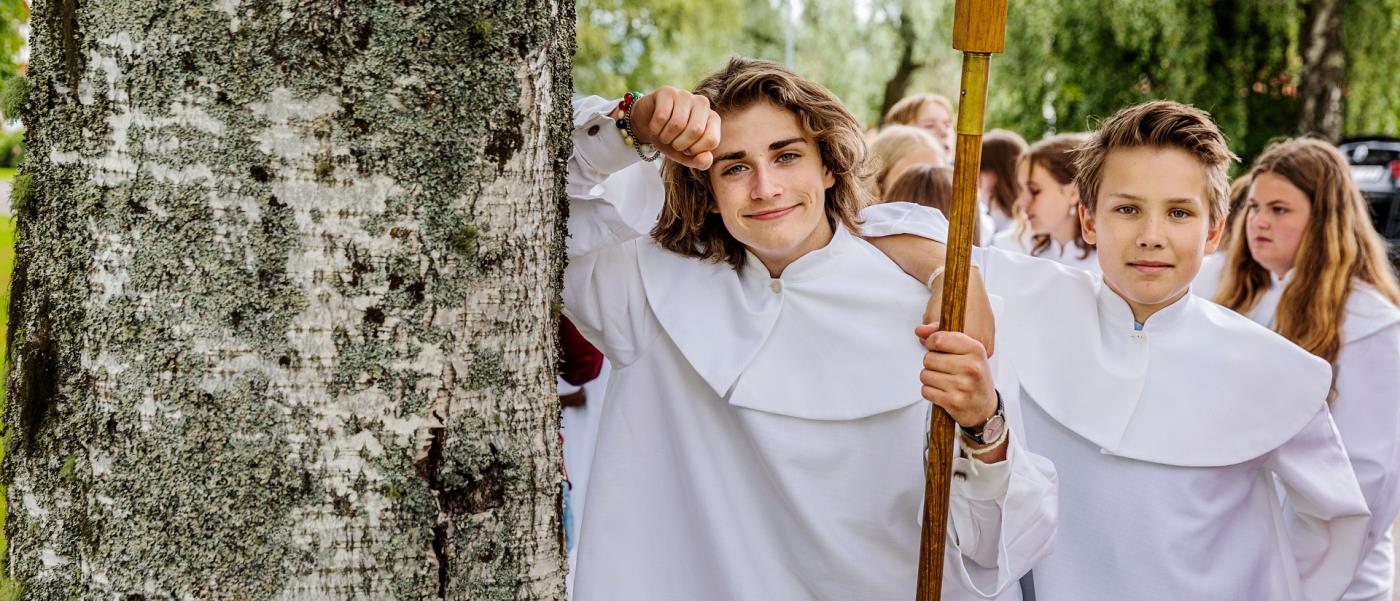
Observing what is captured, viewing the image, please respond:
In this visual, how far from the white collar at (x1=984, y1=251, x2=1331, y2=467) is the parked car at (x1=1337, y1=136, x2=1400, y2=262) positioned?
11.8 m

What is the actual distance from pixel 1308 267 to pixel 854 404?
2266 millimetres

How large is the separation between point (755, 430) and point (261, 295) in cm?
117

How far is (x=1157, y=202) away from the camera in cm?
282

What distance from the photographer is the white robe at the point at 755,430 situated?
2400 millimetres

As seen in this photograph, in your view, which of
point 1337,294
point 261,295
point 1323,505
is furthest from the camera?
point 1337,294

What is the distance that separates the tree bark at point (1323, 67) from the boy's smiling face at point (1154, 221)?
1375 cm

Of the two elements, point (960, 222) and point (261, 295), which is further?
point (960, 222)

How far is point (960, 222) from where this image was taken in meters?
2.08

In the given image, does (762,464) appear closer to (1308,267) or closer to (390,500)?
(390,500)

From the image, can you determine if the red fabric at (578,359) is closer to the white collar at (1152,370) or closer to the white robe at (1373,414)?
the white collar at (1152,370)

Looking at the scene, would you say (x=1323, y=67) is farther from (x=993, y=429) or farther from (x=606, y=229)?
(x=606, y=229)

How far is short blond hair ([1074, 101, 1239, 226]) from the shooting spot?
2.84m

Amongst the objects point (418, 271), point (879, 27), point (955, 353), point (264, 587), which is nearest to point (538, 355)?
point (418, 271)

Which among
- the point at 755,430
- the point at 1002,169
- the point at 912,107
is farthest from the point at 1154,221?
the point at 912,107
